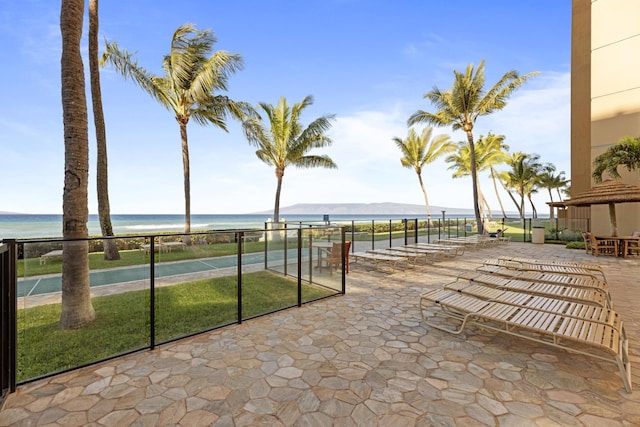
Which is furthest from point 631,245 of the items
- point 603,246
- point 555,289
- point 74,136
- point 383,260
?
point 74,136

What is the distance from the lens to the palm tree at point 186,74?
11367 mm

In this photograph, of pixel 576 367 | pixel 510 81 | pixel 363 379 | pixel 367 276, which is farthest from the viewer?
pixel 510 81

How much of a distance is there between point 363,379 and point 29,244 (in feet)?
11.3

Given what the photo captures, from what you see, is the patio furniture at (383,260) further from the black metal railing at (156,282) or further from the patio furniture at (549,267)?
the black metal railing at (156,282)

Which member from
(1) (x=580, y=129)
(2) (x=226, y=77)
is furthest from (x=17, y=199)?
(1) (x=580, y=129)

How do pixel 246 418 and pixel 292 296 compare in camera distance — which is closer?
pixel 246 418

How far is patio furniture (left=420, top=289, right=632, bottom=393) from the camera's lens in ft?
8.47

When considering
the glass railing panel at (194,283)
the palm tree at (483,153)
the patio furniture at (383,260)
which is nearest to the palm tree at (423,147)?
the palm tree at (483,153)

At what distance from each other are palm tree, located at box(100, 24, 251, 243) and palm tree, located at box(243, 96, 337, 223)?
3018 millimetres

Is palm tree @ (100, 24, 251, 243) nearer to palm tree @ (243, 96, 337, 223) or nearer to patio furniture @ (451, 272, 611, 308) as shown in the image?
palm tree @ (243, 96, 337, 223)

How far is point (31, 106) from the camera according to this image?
3197cm

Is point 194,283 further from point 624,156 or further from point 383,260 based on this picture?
point 624,156

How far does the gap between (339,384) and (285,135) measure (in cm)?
1440

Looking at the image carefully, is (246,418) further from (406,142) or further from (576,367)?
(406,142)
